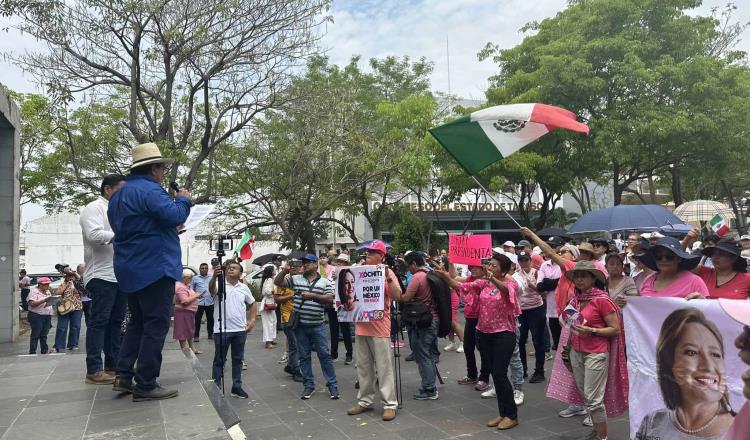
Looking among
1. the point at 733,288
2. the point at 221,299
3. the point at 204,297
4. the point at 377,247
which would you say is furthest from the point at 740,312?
the point at 204,297

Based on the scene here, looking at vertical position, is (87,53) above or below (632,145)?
above

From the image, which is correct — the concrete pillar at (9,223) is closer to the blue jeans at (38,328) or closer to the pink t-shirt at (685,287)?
the blue jeans at (38,328)

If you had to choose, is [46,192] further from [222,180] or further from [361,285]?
[361,285]

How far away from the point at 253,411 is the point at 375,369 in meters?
1.60

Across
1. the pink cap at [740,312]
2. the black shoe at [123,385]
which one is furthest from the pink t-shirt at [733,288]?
the black shoe at [123,385]

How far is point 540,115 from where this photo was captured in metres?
6.93

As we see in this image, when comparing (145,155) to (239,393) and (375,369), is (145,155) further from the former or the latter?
(239,393)

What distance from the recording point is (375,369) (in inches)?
268

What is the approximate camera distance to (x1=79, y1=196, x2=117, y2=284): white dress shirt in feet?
16.2

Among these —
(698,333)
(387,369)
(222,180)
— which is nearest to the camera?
(698,333)

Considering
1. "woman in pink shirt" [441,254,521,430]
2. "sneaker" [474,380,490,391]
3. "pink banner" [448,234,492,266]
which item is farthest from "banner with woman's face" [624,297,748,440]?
"sneaker" [474,380,490,391]

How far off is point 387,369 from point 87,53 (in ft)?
33.2

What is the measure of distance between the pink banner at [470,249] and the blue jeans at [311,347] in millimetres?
1959

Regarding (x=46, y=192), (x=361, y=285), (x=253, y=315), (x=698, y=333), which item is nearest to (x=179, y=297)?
(x=253, y=315)
